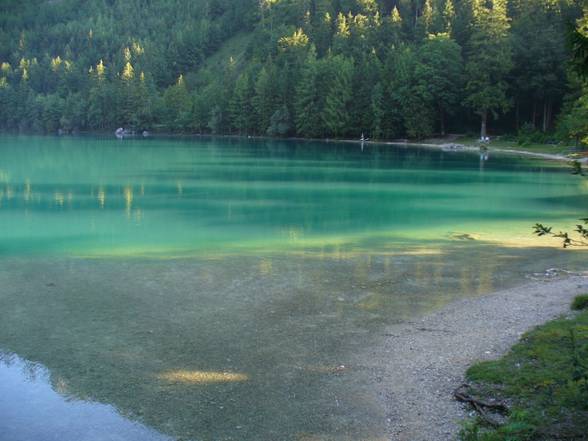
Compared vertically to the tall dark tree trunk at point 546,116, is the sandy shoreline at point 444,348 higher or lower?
lower

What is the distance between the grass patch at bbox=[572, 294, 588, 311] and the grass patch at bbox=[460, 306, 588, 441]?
1.32 meters

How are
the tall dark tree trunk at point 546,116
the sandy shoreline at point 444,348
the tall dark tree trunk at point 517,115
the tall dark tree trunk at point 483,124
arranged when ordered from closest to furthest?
the sandy shoreline at point 444,348 < the tall dark tree trunk at point 546,116 < the tall dark tree trunk at point 483,124 < the tall dark tree trunk at point 517,115

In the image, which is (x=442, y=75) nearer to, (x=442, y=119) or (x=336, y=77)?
(x=442, y=119)

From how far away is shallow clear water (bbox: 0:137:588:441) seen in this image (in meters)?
10.3

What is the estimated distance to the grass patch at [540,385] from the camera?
823 centimetres

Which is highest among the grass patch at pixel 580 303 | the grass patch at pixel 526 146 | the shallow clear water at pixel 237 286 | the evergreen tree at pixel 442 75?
the evergreen tree at pixel 442 75

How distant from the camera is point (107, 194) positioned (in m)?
38.1

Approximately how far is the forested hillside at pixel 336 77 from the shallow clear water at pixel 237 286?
6968 millimetres

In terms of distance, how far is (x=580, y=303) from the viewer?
14.4m

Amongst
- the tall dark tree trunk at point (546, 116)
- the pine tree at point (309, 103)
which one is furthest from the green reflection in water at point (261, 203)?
the pine tree at point (309, 103)

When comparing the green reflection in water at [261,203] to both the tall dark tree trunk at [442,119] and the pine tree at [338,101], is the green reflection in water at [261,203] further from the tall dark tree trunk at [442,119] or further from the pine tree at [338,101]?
the pine tree at [338,101]

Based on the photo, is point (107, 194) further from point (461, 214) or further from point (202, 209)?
point (461, 214)

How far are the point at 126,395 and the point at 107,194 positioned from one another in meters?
29.1

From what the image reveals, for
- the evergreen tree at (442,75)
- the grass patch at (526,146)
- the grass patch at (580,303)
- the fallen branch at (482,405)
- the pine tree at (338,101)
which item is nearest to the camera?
the fallen branch at (482,405)
